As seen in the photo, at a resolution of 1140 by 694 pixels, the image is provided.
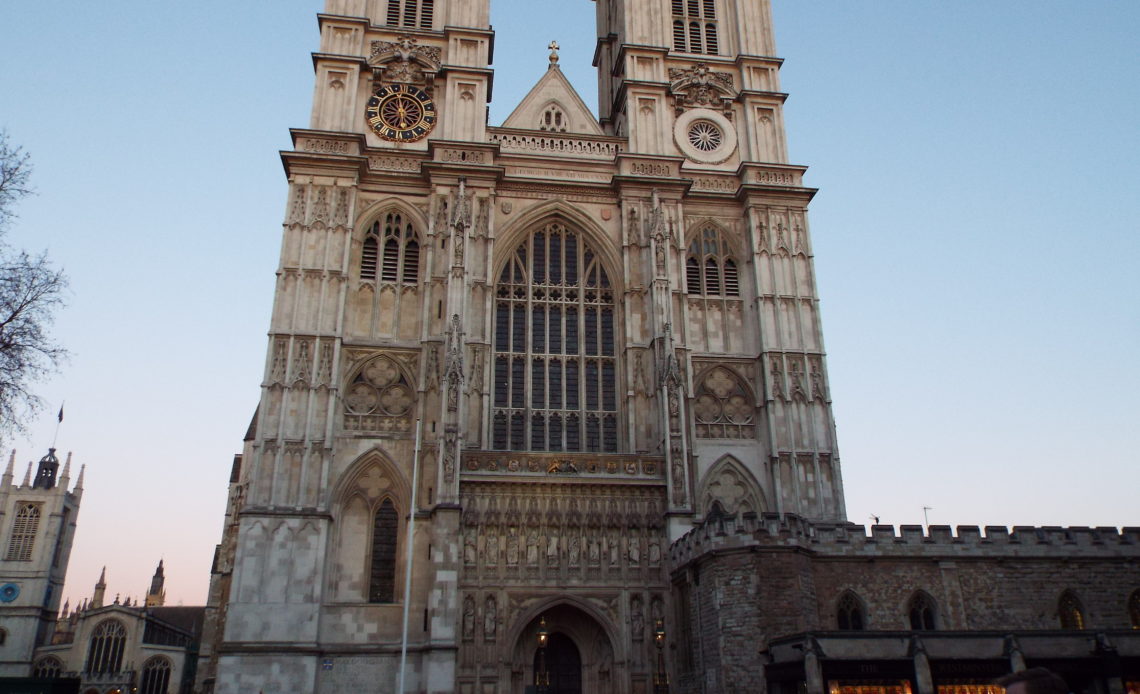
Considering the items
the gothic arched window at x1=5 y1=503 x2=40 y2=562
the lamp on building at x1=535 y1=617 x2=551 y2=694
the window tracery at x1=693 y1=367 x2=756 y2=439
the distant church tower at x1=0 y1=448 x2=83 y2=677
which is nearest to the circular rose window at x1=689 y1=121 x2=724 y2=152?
the window tracery at x1=693 y1=367 x2=756 y2=439

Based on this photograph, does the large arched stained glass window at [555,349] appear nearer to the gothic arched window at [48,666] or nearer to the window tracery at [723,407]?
the window tracery at [723,407]

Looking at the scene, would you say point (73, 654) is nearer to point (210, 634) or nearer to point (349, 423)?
point (210, 634)

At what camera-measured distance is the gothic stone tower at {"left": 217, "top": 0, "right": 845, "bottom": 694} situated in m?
25.4

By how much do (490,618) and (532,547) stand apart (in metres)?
2.28

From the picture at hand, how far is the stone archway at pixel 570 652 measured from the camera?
83.0ft

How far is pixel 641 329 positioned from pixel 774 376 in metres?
4.62

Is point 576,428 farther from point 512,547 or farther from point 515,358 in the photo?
point 512,547

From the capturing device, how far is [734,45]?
35594 mm

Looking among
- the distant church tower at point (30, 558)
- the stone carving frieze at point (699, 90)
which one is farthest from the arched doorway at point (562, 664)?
the distant church tower at point (30, 558)

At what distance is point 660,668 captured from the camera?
2438cm

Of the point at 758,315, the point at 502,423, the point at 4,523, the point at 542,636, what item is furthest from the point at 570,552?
the point at 4,523

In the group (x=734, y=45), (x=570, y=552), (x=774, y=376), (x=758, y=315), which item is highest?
(x=734, y=45)

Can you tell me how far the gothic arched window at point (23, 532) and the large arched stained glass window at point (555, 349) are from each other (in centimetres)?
5596

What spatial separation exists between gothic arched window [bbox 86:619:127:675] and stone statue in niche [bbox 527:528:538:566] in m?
44.8
